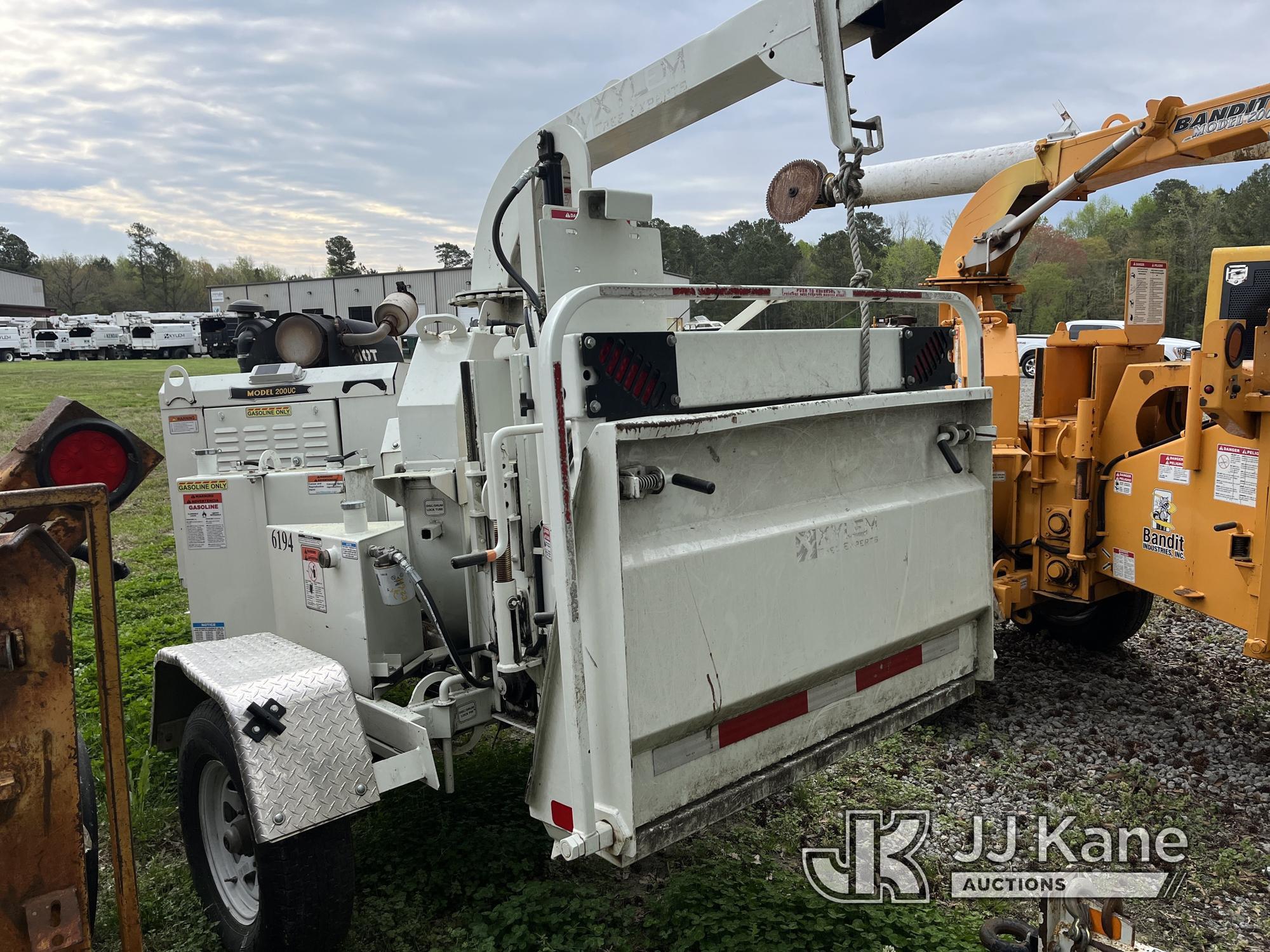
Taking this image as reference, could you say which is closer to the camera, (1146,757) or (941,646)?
(941,646)

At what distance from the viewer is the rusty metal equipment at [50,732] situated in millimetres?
2104

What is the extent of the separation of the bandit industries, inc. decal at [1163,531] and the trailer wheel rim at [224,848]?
445cm

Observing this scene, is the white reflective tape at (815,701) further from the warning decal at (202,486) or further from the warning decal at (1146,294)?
the warning decal at (1146,294)

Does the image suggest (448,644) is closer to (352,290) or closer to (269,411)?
(269,411)

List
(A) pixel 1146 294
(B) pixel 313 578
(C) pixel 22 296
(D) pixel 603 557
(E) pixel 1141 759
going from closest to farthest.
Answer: (D) pixel 603 557
(B) pixel 313 578
(E) pixel 1141 759
(A) pixel 1146 294
(C) pixel 22 296

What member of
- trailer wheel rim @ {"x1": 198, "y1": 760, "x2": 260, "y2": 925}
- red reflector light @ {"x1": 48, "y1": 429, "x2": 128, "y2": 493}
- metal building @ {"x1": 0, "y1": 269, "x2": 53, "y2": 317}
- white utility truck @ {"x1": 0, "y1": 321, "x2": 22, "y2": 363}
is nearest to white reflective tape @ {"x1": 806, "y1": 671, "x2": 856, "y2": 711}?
trailer wheel rim @ {"x1": 198, "y1": 760, "x2": 260, "y2": 925}

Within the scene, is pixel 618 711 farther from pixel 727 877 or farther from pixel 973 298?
pixel 973 298

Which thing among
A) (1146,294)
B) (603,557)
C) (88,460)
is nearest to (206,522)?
(88,460)

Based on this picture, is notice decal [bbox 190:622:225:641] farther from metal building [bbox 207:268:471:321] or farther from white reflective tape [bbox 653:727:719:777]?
metal building [bbox 207:268:471:321]

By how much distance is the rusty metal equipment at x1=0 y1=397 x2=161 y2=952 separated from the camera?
6.90 ft

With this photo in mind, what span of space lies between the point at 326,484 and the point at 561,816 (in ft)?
7.67

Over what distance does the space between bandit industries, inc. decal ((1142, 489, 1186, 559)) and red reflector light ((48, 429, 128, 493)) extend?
184 inches

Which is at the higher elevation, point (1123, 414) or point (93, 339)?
point (93, 339)

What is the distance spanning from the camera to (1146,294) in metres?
5.29
